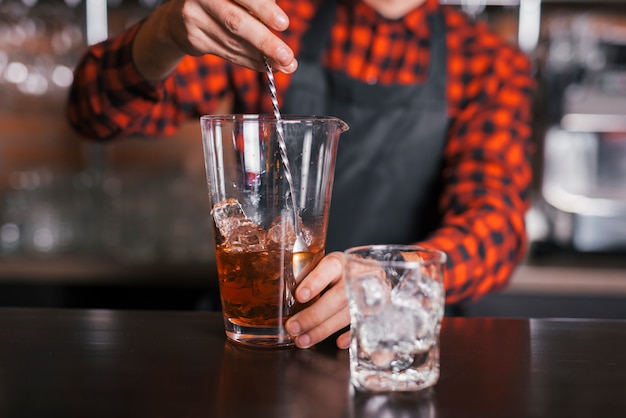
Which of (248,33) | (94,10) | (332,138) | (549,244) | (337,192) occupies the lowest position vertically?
(549,244)

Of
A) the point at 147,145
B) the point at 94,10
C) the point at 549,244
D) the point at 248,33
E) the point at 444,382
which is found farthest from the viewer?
the point at 147,145

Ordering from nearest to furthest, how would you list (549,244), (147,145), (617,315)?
(617,315), (549,244), (147,145)

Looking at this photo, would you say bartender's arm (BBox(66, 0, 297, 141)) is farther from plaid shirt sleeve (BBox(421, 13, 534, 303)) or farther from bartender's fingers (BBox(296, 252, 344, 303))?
plaid shirt sleeve (BBox(421, 13, 534, 303))

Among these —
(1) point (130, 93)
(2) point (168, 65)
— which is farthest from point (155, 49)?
(1) point (130, 93)

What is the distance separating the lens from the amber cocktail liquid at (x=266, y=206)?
75 cm

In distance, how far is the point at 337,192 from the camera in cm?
161

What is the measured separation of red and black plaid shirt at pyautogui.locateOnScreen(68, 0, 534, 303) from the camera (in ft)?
4.54

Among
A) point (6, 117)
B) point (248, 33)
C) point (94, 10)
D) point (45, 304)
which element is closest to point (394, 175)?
point (248, 33)

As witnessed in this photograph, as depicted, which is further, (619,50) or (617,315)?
(619,50)

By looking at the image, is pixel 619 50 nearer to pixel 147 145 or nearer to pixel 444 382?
pixel 147 145

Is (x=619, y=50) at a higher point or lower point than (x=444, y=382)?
higher

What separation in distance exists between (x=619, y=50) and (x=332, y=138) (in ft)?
6.43

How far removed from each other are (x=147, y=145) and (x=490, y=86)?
1.97 meters

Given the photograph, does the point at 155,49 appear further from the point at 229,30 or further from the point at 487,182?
the point at 487,182
